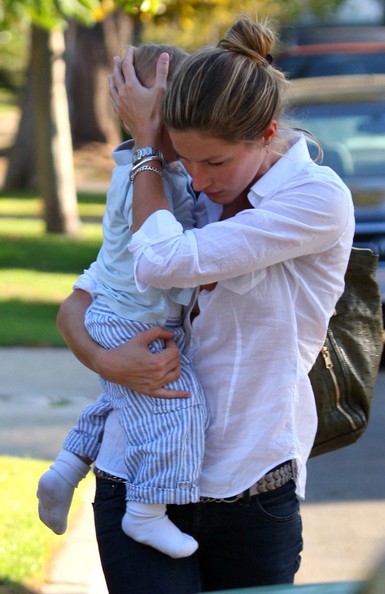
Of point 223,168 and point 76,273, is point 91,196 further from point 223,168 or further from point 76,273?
point 223,168

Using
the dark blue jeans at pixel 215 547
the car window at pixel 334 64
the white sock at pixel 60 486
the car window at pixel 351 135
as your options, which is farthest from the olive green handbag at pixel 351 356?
the car window at pixel 334 64

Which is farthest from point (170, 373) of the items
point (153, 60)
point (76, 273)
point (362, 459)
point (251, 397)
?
point (76, 273)

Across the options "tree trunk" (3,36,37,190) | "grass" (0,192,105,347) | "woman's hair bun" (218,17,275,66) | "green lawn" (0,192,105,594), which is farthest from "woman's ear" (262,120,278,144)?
"tree trunk" (3,36,37,190)

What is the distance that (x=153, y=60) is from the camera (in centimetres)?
246

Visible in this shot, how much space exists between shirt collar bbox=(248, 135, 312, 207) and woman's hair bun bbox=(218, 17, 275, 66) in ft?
0.68

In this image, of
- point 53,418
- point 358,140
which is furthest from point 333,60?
point 53,418

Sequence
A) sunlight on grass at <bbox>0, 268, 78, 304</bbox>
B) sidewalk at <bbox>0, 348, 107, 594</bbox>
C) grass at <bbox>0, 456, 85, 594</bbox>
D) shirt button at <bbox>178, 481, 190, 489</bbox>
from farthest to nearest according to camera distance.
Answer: sunlight on grass at <bbox>0, 268, 78, 304</bbox>
sidewalk at <bbox>0, 348, 107, 594</bbox>
grass at <bbox>0, 456, 85, 594</bbox>
shirt button at <bbox>178, 481, 190, 489</bbox>

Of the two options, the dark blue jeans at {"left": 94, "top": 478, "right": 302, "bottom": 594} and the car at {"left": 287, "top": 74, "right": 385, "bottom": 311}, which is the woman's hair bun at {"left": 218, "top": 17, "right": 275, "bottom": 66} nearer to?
the dark blue jeans at {"left": 94, "top": 478, "right": 302, "bottom": 594}

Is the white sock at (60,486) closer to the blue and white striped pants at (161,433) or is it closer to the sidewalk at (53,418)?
the blue and white striped pants at (161,433)

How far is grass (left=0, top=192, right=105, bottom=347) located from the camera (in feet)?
30.2

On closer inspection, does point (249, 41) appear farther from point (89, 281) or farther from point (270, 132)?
point (89, 281)

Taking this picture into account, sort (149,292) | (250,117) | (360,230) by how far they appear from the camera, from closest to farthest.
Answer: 1. (250,117)
2. (149,292)
3. (360,230)

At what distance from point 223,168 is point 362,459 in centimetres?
417

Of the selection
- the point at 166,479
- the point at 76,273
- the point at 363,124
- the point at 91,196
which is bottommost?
the point at 91,196
